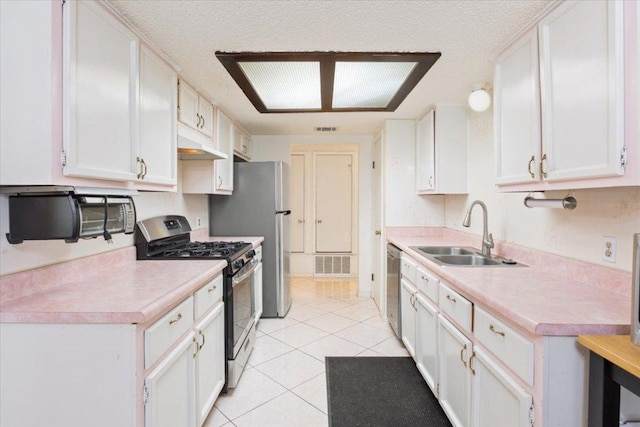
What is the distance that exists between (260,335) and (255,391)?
911mm

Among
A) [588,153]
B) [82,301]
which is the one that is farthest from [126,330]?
[588,153]

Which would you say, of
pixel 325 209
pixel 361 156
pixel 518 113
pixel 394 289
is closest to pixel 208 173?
pixel 394 289

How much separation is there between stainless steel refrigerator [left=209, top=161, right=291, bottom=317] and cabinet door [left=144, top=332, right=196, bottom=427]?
1874 millimetres

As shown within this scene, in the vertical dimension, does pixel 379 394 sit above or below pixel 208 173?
below

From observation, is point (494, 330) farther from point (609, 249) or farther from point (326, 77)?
point (326, 77)

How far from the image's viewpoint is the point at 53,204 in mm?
1222

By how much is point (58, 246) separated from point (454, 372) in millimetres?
2070

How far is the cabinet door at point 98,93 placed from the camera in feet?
3.82

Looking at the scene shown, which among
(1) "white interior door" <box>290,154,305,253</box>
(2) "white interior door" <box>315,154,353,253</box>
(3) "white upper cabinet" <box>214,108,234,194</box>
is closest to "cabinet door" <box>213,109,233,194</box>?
(3) "white upper cabinet" <box>214,108,234,194</box>

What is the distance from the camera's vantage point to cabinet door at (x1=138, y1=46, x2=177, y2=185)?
1669 mm

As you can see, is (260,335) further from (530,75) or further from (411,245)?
(530,75)

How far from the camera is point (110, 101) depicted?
1385mm

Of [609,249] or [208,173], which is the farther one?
[208,173]

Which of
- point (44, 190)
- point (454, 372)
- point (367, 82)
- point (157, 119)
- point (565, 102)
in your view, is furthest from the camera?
point (367, 82)
